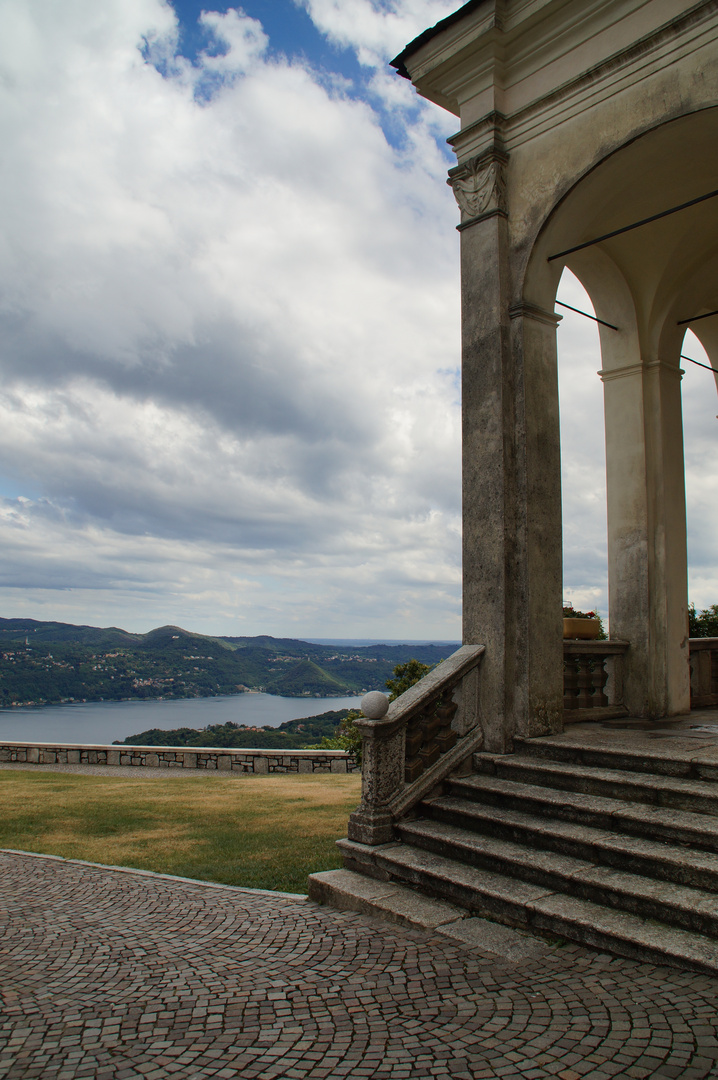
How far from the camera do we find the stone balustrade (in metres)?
6.54

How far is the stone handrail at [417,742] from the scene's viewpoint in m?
4.96

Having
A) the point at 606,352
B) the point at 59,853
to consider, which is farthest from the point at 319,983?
the point at 606,352

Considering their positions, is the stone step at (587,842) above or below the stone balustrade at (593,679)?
below

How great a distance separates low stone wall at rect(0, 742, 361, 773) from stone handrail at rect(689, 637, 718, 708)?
8.35 metres

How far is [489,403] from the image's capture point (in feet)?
19.4

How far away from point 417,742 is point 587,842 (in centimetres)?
158

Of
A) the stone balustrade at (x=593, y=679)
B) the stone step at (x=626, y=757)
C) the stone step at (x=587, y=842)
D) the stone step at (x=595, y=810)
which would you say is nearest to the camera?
the stone step at (x=587, y=842)

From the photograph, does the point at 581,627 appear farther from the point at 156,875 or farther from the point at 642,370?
the point at 156,875

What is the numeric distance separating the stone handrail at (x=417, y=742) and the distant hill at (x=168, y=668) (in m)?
45.3

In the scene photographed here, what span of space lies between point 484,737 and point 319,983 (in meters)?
2.66

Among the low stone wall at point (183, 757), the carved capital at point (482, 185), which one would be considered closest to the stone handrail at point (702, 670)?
the carved capital at point (482, 185)

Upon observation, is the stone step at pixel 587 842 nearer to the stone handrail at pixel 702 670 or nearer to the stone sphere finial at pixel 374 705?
the stone sphere finial at pixel 374 705

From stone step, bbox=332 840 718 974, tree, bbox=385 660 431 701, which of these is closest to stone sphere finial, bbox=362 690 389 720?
stone step, bbox=332 840 718 974

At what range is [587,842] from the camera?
13.0 ft
